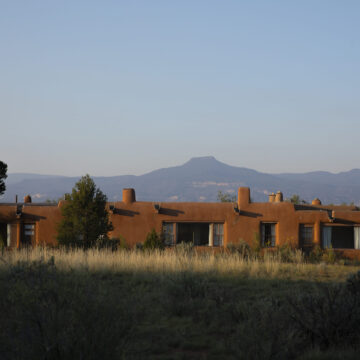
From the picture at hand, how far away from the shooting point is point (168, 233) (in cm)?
2741

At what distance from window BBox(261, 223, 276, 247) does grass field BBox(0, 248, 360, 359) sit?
47.3 ft

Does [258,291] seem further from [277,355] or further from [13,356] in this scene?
[13,356]

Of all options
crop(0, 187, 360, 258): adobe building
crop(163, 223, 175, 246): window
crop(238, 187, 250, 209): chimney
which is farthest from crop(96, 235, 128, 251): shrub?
crop(238, 187, 250, 209): chimney

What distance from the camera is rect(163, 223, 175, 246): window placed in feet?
89.6

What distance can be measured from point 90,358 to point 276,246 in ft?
71.6

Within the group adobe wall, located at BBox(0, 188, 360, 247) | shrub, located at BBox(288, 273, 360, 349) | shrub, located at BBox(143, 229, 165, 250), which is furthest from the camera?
adobe wall, located at BBox(0, 188, 360, 247)

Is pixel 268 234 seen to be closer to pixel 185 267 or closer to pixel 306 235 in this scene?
pixel 306 235

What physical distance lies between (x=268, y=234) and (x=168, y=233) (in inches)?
206

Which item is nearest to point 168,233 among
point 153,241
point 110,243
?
point 153,241

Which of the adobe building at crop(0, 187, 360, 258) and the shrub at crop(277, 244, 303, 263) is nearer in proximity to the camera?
the shrub at crop(277, 244, 303, 263)

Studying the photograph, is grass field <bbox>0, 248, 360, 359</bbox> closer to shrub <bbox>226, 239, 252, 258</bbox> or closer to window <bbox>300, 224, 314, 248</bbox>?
shrub <bbox>226, 239, 252, 258</bbox>

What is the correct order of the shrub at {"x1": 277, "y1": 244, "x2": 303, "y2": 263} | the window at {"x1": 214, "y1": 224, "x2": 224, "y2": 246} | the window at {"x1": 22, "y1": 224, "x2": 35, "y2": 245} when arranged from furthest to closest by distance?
the window at {"x1": 214, "y1": 224, "x2": 224, "y2": 246}
the window at {"x1": 22, "y1": 224, "x2": 35, "y2": 245}
the shrub at {"x1": 277, "y1": 244, "x2": 303, "y2": 263}

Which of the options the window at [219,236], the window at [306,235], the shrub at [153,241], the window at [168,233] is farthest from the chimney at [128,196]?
the window at [306,235]

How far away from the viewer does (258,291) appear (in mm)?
12609
